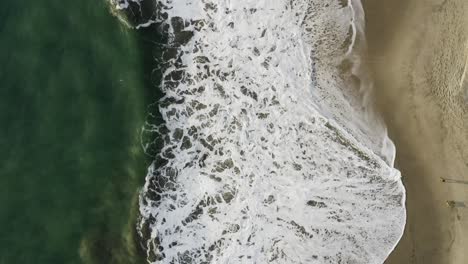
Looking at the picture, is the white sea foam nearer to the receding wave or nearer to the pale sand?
the receding wave

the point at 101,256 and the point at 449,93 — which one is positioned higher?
the point at 449,93

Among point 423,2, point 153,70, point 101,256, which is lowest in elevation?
point 101,256

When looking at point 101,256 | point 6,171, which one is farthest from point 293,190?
point 6,171

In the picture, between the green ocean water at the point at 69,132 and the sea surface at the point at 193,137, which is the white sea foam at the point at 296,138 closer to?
the sea surface at the point at 193,137

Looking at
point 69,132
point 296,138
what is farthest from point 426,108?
point 69,132

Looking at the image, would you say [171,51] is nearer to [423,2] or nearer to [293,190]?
[293,190]

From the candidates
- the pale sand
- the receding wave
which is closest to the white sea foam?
the receding wave
